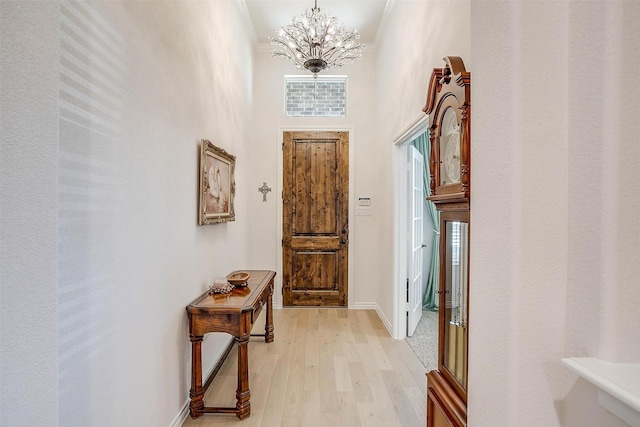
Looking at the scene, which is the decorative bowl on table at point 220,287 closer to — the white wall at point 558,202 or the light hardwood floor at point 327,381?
the light hardwood floor at point 327,381

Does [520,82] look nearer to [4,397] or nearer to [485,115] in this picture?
[485,115]

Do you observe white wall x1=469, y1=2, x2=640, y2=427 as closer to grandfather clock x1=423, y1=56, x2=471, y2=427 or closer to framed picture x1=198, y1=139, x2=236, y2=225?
grandfather clock x1=423, y1=56, x2=471, y2=427

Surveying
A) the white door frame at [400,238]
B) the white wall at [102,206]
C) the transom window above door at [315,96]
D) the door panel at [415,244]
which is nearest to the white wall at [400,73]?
the white door frame at [400,238]

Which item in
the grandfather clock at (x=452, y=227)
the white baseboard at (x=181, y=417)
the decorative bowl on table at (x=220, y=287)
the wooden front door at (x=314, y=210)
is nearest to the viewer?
the grandfather clock at (x=452, y=227)

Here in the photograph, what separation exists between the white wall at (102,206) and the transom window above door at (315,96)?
1.86 metres

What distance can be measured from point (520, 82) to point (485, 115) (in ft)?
0.44

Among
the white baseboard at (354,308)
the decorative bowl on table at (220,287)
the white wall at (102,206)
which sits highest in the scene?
the white wall at (102,206)

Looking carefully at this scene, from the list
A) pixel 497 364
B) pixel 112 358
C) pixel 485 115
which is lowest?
pixel 112 358

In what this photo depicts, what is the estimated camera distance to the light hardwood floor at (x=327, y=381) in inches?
83.8

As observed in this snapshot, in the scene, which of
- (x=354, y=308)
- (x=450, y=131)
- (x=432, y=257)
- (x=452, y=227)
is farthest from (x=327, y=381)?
(x=432, y=257)

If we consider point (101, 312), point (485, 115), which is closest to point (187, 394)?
point (101, 312)

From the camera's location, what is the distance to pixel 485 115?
99 cm

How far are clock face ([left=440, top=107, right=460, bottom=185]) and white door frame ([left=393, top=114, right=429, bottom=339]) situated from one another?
1.81 meters

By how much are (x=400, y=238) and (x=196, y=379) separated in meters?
2.31
